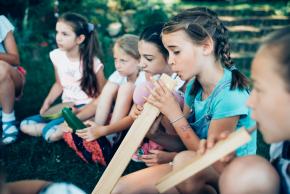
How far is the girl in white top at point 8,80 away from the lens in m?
3.14

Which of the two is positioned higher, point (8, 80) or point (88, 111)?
point (8, 80)

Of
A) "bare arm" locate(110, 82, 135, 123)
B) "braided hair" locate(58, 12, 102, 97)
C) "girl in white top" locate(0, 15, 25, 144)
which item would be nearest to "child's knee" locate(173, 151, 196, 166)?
"bare arm" locate(110, 82, 135, 123)

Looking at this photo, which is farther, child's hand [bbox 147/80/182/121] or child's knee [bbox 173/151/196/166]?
child's hand [bbox 147/80/182/121]

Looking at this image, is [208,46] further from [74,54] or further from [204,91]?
[74,54]

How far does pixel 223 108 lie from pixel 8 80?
186 cm

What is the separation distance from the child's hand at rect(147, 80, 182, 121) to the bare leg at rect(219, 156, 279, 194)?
504 millimetres

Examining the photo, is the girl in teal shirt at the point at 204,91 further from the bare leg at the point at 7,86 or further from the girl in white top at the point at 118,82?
the bare leg at the point at 7,86

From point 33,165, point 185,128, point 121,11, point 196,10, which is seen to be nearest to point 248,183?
point 185,128

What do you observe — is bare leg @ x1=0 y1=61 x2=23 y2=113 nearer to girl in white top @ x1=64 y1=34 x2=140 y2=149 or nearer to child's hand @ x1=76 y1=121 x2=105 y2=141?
girl in white top @ x1=64 y1=34 x2=140 y2=149

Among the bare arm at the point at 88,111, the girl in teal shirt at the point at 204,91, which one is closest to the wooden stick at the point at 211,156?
the girl in teal shirt at the point at 204,91

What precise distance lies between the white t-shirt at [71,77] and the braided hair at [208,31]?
131 centimetres

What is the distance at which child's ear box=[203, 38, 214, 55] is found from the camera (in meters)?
2.04

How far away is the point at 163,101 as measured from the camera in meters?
1.97

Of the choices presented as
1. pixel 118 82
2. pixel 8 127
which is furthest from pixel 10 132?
pixel 118 82
